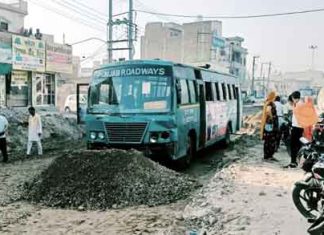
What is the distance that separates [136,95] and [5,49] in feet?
50.7

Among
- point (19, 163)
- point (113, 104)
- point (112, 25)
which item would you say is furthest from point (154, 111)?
point (112, 25)

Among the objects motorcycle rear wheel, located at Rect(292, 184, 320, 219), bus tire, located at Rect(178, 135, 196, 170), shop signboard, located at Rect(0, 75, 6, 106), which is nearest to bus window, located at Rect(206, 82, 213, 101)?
bus tire, located at Rect(178, 135, 196, 170)

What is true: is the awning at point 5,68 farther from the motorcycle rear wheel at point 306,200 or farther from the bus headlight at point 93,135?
the motorcycle rear wheel at point 306,200

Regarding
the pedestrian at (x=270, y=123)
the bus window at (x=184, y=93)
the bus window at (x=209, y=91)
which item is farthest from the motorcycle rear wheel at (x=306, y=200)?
the bus window at (x=209, y=91)

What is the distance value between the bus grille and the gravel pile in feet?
4.33

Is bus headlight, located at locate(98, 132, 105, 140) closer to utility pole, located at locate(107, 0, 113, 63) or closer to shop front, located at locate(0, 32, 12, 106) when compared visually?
shop front, located at locate(0, 32, 12, 106)

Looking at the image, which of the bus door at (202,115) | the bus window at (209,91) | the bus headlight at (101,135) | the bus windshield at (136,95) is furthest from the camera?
the bus window at (209,91)

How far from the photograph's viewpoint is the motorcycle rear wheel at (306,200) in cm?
618

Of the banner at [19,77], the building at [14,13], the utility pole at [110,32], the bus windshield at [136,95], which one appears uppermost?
the building at [14,13]

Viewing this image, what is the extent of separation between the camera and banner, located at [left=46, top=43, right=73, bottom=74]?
95.4 feet

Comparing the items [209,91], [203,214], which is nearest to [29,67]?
[209,91]

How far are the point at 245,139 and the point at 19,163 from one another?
9.86 meters

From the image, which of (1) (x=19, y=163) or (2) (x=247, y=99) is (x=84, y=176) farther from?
(2) (x=247, y=99)

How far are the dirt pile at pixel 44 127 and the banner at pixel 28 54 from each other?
156 inches
